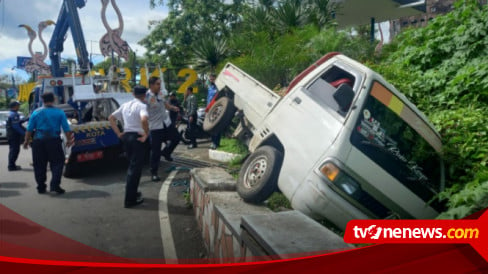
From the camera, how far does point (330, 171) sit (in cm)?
174

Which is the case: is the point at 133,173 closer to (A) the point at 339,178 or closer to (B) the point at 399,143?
(A) the point at 339,178

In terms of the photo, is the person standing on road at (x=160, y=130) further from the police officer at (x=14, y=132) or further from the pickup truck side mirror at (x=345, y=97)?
the pickup truck side mirror at (x=345, y=97)

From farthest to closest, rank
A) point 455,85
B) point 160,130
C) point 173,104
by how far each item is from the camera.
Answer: point 455,85 < point 160,130 < point 173,104

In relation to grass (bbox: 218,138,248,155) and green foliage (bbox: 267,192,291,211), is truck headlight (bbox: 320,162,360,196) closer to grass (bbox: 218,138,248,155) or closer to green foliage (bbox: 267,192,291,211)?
green foliage (bbox: 267,192,291,211)

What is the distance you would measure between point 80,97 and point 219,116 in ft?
2.25

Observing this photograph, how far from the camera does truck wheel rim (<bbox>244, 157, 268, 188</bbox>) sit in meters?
1.72

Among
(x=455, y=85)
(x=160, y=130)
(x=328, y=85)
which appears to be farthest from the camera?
(x=455, y=85)

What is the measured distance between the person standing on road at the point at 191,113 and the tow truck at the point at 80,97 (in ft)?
0.89

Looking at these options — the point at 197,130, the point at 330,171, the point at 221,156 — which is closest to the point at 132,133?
the point at 197,130

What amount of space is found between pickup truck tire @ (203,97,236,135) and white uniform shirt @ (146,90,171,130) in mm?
216

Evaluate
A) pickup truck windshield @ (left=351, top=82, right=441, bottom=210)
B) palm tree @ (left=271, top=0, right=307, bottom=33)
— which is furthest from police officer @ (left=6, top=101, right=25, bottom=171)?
pickup truck windshield @ (left=351, top=82, right=441, bottom=210)

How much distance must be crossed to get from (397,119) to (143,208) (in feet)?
4.41

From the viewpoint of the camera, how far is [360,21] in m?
2.73

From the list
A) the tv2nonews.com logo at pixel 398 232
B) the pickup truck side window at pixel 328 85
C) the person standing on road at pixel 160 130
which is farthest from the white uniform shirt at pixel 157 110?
the tv2nonews.com logo at pixel 398 232
